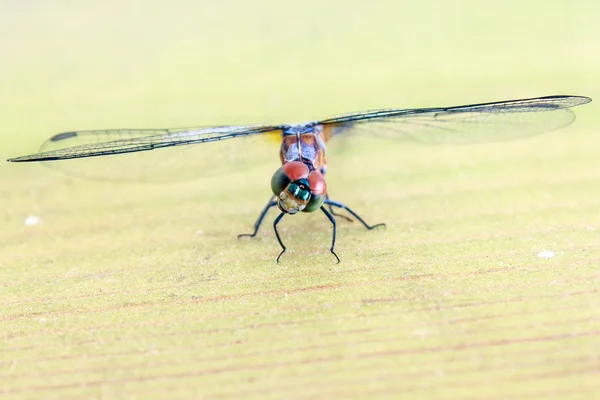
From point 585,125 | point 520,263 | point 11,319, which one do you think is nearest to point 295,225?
point 520,263

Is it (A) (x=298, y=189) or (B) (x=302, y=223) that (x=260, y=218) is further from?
(A) (x=298, y=189)

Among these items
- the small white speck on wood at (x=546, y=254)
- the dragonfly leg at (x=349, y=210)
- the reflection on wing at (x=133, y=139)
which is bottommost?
the small white speck on wood at (x=546, y=254)

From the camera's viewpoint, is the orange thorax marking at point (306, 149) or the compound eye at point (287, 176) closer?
the compound eye at point (287, 176)

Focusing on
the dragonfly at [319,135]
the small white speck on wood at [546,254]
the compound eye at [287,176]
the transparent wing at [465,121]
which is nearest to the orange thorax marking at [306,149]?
the dragonfly at [319,135]

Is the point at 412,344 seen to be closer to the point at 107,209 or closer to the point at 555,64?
the point at 107,209

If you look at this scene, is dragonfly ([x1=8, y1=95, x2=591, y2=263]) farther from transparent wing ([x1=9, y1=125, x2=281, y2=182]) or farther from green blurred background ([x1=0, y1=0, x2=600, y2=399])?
green blurred background ([x1=0, y1=0, x2=600, y2=399])

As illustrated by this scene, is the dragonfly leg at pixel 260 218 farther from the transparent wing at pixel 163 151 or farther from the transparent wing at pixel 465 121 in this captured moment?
the transparent wing at pixel 465 121

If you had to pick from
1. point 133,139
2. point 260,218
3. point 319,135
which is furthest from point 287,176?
point 133,139

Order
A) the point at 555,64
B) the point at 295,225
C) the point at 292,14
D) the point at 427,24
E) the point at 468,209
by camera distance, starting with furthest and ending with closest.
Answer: the point at 292,14, the point at 427,24, the point at 555,64, the point at 295,225, the point at 468,209
